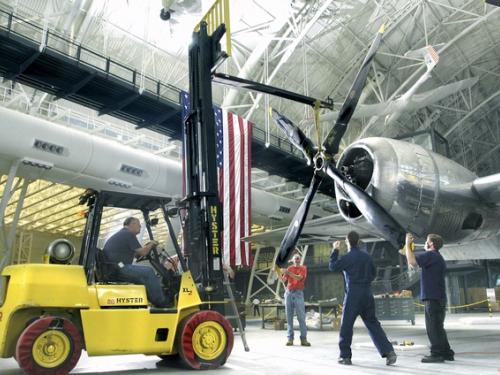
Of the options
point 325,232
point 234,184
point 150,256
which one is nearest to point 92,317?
point 150,256

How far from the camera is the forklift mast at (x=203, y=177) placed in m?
6.14

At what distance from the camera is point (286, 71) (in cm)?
2373

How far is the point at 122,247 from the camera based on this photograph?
216 inches

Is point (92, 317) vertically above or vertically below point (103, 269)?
below

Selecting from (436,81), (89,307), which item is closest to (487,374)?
(89,307)

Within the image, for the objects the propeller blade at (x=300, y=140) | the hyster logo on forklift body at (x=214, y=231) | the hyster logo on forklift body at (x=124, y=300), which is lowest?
the hyster logo on forklift body at (x=124, y=300)

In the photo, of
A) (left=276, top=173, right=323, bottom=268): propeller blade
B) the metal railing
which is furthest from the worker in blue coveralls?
the metal railing

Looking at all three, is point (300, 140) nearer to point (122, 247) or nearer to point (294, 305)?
point (294, 305)

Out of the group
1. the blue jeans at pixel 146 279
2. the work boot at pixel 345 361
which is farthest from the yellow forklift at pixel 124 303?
the work boot at pixel 345 361

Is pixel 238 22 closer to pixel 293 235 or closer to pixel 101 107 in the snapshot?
pixel 101 107

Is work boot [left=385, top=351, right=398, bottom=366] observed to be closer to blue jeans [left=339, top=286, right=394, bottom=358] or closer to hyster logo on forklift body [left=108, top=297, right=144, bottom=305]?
blue jeans [left=339, top=286, right=394, bottom=358]

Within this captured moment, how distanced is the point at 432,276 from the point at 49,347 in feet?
16.3

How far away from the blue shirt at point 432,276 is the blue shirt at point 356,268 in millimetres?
684

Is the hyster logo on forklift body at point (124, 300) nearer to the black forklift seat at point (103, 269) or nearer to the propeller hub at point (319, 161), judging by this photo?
the black forklift seat at point (103, 269)
